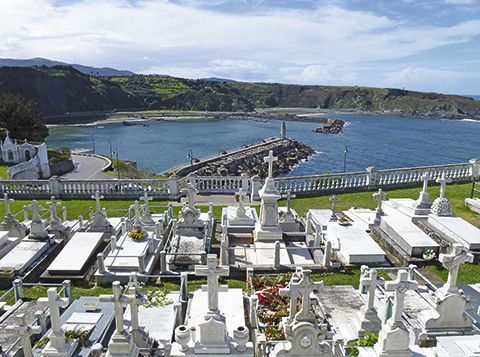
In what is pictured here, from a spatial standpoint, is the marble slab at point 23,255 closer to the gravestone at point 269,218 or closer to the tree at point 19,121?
the gravestone at point 269,218

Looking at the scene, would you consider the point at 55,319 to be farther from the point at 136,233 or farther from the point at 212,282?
the point at 136,233

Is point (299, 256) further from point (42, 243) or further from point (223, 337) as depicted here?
point (42, 243)

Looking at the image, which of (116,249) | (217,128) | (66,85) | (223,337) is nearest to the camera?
(223,337)

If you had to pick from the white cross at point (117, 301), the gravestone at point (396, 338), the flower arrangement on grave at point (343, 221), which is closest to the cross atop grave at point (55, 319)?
the white cross at point (117, 301)

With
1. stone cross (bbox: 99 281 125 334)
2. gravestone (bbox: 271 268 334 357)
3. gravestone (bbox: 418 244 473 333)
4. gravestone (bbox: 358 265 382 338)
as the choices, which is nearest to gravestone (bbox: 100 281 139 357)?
stone cross (bbox: 99 281 125 334)

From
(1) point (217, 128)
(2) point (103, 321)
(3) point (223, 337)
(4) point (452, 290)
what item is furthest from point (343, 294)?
(1) point (217, 128)

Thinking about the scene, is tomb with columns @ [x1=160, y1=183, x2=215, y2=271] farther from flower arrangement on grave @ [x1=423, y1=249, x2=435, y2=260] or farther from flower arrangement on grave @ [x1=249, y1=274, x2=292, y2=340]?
flower arrangement on grave @ [x1=423, y1=249, x2=435, y2=260]

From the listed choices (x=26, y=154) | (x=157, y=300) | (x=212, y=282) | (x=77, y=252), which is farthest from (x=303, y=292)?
(x=26, y=154)
